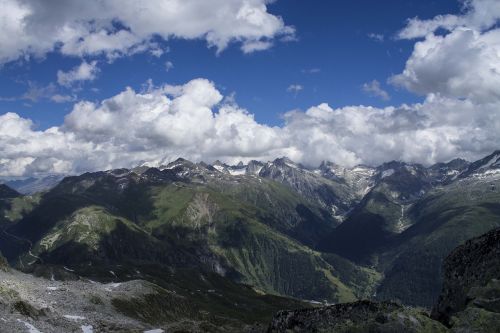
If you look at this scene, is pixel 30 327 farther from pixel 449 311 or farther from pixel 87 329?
pixel 449 311

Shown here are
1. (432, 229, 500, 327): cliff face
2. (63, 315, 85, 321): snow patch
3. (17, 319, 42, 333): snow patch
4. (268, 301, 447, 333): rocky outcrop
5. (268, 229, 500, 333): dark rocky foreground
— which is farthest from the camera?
(63, 315, 85, 321): snow patch

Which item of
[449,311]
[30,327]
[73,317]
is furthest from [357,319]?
[73,317]

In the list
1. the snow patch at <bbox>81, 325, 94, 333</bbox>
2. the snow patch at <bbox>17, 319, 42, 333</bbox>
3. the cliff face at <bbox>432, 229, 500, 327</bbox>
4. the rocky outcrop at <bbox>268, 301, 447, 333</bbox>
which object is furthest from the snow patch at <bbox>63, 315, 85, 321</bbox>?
the cliff face at <bbox>432, 229, 500, 327</bbox>

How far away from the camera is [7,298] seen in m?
122

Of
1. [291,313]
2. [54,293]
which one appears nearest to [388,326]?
[291,313]

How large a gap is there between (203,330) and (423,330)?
105517 mm

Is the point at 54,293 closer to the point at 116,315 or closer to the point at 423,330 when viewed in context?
the point at 116,315

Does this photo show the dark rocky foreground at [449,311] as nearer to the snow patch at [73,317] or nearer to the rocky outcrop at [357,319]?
the rocky outcrop at [357,319]

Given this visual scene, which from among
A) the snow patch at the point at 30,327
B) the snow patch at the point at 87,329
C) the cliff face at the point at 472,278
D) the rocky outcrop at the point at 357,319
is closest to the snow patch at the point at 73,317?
the snow patch at the point at 87,329

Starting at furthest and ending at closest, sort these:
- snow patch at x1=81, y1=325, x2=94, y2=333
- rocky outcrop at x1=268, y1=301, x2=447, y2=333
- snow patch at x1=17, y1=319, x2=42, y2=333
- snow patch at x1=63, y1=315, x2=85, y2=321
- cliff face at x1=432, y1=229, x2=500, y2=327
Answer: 1. snow patch at x1=63, y1=315, x2=85, y2=321
2. snow patch at x1=81, y1=325, x2=94, y2=333
3. snow patch at x1=17, y1=319, x2=42, y2=333
4. cliff face at x1=432, y1=229, x2=500, y2=327
5. rocky outcrop at x1=268, y1=301, x2=447, y2=333

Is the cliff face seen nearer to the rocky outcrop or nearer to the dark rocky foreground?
the dark rocky foreground

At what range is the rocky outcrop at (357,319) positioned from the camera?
3209 cm

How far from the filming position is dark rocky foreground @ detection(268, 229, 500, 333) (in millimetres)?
30903

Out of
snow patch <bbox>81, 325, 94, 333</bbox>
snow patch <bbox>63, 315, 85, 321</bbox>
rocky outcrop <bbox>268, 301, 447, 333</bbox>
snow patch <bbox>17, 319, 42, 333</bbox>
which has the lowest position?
snow patch <bbox>81, 325, 94, 333</bbox>
